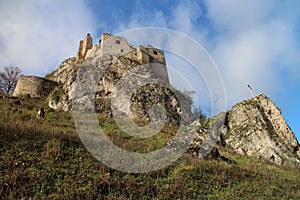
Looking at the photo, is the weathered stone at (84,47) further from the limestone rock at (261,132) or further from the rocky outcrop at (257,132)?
the limestone rock at (261,132)

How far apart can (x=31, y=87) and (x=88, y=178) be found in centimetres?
3666

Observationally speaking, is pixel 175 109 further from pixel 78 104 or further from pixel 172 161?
pixel 172 161

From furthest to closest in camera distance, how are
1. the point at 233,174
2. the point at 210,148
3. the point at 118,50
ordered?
the point at 118,50, the point at 210,148, the point at 233,174

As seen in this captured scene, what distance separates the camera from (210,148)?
16.2 meters

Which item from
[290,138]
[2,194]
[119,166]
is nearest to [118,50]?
[290,138]

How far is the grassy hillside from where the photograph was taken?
726 centimetres

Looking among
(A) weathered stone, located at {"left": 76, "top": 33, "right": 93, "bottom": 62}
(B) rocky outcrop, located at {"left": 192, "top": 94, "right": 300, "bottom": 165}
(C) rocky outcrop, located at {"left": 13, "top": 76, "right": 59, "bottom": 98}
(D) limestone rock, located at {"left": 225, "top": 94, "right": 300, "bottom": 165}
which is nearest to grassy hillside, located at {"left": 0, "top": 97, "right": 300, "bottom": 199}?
(B) rocky outcrop, located at {"left": 192, "top": 94, "right": 300, "bottom": 165}

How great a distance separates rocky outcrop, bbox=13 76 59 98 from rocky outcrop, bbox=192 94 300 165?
27.5 meters

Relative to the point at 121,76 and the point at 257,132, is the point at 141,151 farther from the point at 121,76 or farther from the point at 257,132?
the point at 121,76

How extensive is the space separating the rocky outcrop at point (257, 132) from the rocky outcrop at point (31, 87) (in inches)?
1083

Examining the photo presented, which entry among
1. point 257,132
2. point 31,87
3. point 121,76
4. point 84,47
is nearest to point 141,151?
point 257,132

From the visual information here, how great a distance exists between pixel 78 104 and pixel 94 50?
A: 15014mm

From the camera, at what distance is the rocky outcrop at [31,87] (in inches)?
1554

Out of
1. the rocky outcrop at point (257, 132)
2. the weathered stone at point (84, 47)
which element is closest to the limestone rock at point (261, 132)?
the rocky outcrop at point (257, 132)
